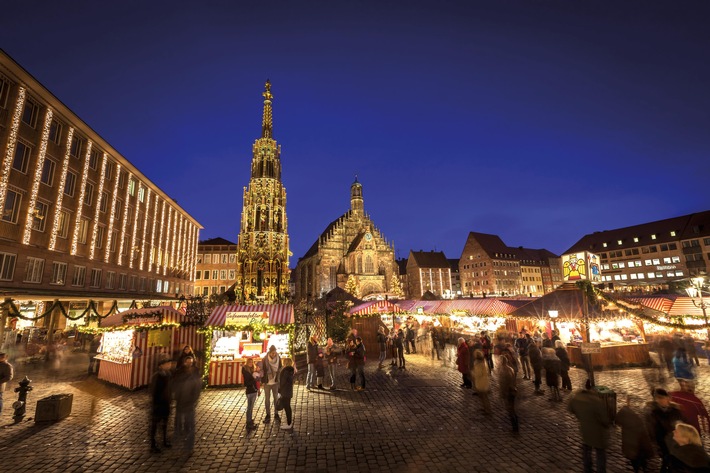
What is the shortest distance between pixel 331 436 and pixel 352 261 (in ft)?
169

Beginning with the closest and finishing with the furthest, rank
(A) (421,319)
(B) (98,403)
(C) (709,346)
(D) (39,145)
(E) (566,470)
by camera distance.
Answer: (E) (566,470) → (B) (98,403) → (C) (709,346) → (D) (39,145) → (A) (421,319)

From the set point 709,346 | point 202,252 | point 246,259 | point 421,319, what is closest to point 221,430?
point 709,346

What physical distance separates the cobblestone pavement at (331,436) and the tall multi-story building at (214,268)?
153 feet

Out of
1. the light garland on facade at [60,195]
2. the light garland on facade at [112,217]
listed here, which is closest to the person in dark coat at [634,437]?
the light garland on facade at [60,195]

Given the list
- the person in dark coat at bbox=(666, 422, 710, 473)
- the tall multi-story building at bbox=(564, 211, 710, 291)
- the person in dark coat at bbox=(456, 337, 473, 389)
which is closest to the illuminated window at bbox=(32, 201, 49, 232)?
the person in dark coat at bbox=(456, 337, 473, 389)

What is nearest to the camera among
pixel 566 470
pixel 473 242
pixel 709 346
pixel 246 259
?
pixel 566 470

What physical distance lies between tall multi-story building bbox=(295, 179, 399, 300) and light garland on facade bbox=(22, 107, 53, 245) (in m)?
39.9

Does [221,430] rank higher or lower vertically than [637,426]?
lower

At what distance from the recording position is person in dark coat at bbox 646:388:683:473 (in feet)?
18.0

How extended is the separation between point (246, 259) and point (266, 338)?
20997mm

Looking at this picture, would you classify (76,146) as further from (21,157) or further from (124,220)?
(124,220)

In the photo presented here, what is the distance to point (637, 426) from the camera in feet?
17.5

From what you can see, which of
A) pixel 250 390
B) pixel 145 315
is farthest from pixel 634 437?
pixel 145 315

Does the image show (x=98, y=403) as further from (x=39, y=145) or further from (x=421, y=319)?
(x=421, y=319)
